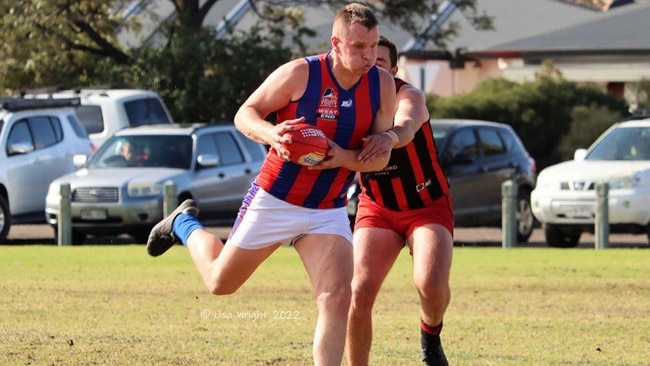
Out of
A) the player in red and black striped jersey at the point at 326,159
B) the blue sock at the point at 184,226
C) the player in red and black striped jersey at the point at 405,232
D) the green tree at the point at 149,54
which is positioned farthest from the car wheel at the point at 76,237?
the player in red and black striped jersey at the point at 326,159

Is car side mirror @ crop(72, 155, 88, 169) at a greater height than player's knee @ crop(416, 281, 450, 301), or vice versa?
player's knee @ crop(416, 281, 450, 301)

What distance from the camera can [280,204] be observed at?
7.41 metres

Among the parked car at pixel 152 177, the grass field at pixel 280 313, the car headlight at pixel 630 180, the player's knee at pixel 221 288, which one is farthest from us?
the parked car at pixel 152 177

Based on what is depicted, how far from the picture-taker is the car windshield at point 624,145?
802 inches

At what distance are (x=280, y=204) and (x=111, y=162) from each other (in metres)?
Result: 14.0

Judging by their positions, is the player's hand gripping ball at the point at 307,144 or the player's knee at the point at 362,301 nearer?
the player's hand gripping ball at the point at 307,144

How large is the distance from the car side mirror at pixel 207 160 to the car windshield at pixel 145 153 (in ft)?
0.56

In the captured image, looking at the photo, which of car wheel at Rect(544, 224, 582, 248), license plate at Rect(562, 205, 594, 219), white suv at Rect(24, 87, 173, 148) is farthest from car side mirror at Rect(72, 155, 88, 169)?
license plate at Rect(562, 205, 594, 219)

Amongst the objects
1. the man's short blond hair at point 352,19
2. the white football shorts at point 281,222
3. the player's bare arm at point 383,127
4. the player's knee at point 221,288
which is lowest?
the player's knee at point 221,288

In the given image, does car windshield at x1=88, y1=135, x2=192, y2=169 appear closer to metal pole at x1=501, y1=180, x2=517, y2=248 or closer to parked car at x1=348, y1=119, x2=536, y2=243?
parked car at x1=348, y1=119, x2=536, y2=243

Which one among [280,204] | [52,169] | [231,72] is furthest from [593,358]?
[231,72]

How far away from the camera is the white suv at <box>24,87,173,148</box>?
80.8 ft

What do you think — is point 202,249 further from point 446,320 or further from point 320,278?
point 446,320

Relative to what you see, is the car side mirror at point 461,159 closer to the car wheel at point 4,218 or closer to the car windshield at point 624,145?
the car windshield at point 624,145
